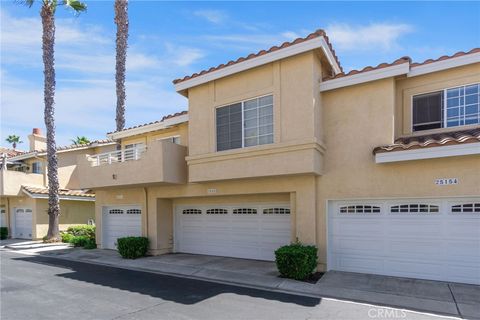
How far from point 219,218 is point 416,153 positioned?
772 cm

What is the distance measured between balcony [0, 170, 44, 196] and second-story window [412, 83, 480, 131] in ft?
75.1

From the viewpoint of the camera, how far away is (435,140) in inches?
336

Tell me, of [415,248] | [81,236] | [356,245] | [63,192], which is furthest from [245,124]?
[63,192]

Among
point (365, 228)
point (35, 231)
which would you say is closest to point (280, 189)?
point (365, 228)

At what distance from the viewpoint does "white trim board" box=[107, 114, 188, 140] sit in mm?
13164

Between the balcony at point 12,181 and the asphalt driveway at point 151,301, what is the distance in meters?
12.4

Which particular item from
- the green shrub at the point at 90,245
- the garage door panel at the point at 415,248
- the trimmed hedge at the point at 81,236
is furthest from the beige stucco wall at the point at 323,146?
the trimmed hedge at the point at 81,236

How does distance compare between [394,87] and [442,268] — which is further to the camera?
[394,87]

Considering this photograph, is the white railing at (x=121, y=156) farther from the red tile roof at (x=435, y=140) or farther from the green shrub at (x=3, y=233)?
the green shrub at (x=3, y=233)

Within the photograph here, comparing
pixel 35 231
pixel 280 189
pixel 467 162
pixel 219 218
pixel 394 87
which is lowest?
pixel 35 231

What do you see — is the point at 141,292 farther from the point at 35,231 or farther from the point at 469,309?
the point at 35,231

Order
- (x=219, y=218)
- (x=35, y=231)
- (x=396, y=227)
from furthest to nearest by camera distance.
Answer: (x=35, y=231) → (x=219, y=218) → (x=396, y=227)

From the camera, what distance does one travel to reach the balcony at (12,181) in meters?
19.9

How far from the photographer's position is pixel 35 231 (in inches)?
Result: 778
